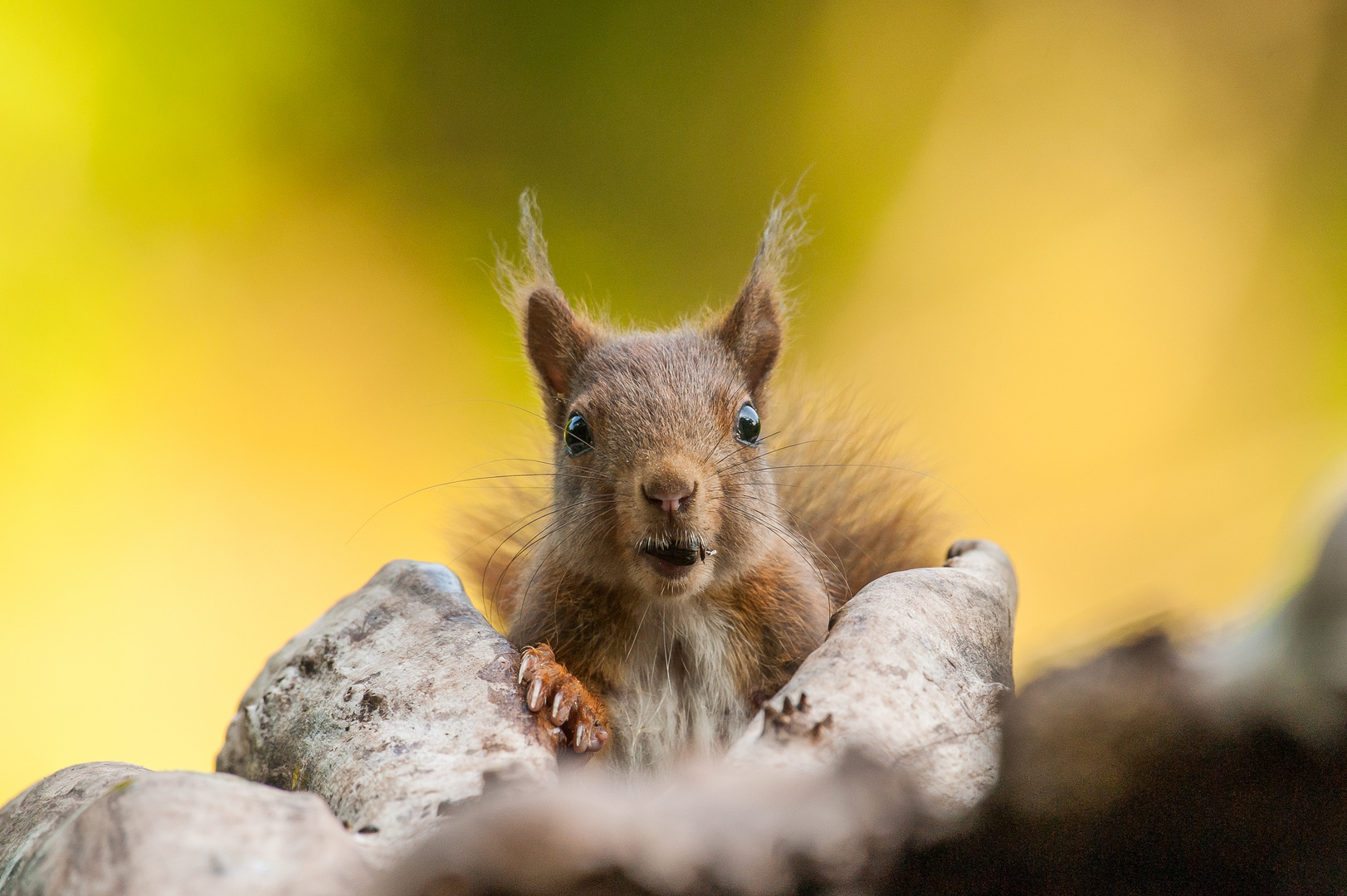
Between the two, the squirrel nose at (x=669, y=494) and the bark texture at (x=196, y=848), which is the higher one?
the squirrel nose at (x=669, y=494)

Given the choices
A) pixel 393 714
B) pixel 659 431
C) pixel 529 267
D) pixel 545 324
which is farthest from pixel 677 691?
pixel 529 267

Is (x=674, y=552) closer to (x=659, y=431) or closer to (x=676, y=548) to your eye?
(x=676, y=548)

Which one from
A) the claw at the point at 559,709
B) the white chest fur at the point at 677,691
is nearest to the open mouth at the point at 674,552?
the white chest fur at the point at 677,691

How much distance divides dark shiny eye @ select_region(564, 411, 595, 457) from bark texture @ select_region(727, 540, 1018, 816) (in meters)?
0.44

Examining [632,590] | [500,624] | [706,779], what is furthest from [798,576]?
[706,779]

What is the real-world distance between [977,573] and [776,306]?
1.83ft

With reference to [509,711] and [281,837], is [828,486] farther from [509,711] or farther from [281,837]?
[281,837]

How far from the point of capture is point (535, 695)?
70cm

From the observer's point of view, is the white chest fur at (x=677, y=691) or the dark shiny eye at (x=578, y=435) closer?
the white chest fur at (x=677, y=691)

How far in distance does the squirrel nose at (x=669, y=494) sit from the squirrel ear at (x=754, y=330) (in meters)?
0.34

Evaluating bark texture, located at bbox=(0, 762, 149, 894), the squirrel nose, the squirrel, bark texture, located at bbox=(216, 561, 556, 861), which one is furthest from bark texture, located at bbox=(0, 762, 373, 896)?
the squirrel nose

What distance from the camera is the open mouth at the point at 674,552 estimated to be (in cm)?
91

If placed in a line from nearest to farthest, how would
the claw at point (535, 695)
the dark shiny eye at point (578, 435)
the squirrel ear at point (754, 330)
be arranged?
1. the claw at point (535, 695)
2. the dark shiny eye at point (578, 435)
3. the squirrel ear at point (754, 330)

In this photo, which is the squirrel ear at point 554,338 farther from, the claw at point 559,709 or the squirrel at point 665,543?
the claw at point 559,709
